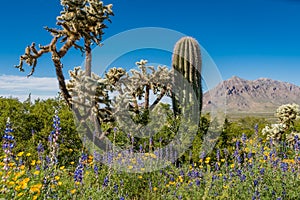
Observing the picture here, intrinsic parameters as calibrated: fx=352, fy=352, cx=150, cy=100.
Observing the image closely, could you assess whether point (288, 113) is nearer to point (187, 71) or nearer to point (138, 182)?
point (187, 71)

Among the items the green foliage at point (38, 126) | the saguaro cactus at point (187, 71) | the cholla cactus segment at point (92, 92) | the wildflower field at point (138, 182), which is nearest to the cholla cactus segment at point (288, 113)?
the saguaro cactus at point (187, 71)

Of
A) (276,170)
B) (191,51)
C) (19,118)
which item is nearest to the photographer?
(276,170)

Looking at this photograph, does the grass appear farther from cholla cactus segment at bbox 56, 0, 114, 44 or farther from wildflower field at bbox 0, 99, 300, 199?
cholla cactus segment at bbox 56, 0, 114, 44

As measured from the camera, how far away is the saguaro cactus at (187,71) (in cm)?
711

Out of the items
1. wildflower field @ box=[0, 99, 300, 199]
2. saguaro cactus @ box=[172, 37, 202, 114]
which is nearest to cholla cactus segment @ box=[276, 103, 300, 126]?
saguaro cactus @ box=[172, 37, 202, 114]

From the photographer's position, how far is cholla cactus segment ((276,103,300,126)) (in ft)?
21.3

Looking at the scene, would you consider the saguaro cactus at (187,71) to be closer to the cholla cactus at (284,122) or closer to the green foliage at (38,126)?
the cholla cactus at (284,122)

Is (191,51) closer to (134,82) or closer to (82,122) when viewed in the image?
(134,82)

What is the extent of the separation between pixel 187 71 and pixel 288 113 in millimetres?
2113

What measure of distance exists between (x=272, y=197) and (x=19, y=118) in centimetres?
437

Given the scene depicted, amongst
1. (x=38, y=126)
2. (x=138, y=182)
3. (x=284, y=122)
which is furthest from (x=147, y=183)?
(x=284, y=122)

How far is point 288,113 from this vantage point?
6.54 metres

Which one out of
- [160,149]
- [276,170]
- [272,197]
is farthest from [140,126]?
[272,197]

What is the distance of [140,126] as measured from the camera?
21.7 feet
